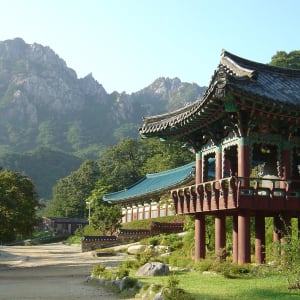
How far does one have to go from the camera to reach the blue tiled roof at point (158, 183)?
54.5 meters

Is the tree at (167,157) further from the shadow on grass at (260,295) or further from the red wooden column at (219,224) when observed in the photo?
the shadow on grass at (260,295)

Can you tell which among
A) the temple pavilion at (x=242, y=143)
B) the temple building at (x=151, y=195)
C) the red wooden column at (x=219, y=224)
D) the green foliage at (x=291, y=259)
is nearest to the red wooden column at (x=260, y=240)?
the temple pavilion at (x=242, y=143)

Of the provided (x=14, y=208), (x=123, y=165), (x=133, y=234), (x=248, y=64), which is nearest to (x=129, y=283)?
(x=248, y=64)

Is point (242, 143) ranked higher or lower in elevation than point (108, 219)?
higher

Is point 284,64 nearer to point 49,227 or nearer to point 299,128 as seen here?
point 49,227

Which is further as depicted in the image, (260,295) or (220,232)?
(220,232)

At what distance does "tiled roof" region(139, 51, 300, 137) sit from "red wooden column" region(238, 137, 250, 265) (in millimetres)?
1783

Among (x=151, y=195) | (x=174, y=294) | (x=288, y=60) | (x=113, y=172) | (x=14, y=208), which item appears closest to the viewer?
(x=174, y=294)

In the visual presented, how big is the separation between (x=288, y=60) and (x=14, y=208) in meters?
59.8

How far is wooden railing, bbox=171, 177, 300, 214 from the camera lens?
60.3ft

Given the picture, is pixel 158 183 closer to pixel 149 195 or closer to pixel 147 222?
pixel 149 195

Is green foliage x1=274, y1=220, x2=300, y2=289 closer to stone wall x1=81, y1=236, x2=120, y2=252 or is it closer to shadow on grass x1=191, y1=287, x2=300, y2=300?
shadow on grass x1=191, y1=287, x2=300, y2=300

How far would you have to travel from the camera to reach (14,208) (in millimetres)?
34688

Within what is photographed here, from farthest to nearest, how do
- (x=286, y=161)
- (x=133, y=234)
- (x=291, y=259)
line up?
(x=133, y=234) < (x=286, y=161) < (x=291, y=259)
